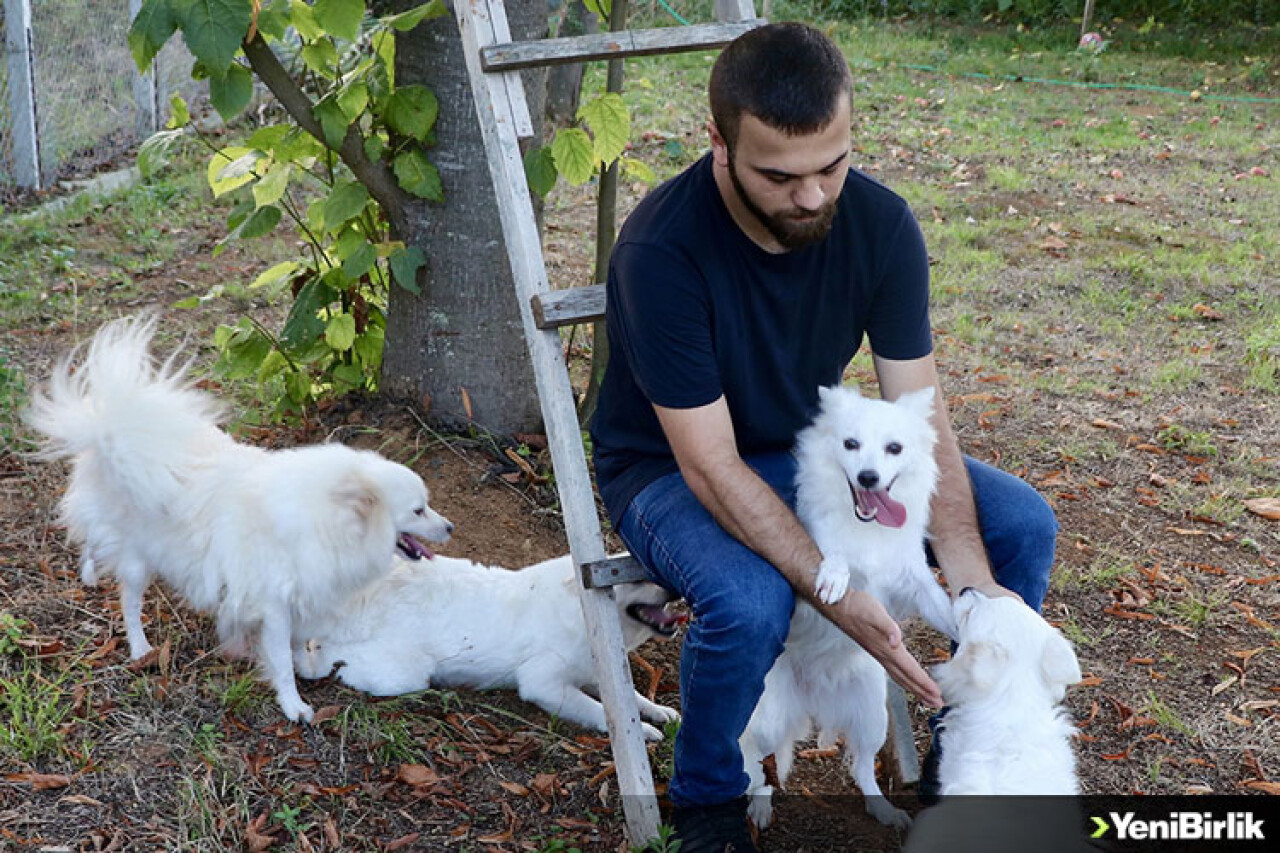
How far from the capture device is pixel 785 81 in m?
2.53

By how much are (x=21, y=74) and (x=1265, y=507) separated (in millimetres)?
6895

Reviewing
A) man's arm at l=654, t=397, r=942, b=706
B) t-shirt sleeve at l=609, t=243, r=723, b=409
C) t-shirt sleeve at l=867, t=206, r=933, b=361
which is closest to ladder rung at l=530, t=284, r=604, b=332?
t-shirt sleeve at l=609, t=243, r=723, b=409

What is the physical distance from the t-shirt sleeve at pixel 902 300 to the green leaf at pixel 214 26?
1.83m

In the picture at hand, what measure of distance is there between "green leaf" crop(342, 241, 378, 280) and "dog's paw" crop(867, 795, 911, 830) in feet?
7.62

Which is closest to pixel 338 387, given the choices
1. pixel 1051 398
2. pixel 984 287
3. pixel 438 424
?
pixel 438 424

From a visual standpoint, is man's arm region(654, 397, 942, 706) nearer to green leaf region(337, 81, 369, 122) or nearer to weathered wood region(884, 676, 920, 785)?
weathered wood region(884, 676, 920, 785)

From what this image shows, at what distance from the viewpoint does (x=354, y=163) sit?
3900 millimetres

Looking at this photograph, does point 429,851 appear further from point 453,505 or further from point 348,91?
point 348,91

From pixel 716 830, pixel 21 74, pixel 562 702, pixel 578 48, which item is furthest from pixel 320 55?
pixel 21 74

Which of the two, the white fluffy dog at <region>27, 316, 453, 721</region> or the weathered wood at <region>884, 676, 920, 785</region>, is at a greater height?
the white fluffy dog at <region>27, 316, 453, 721</region>

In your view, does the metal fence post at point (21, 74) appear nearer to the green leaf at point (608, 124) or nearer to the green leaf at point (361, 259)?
the green leaf at point (361, 259)

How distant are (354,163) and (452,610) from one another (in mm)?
1529

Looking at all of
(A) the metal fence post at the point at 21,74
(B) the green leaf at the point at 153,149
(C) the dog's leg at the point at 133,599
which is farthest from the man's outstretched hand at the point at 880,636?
(A) the metal fence post at the point at 21,74

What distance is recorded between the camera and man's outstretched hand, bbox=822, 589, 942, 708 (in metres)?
2.51
